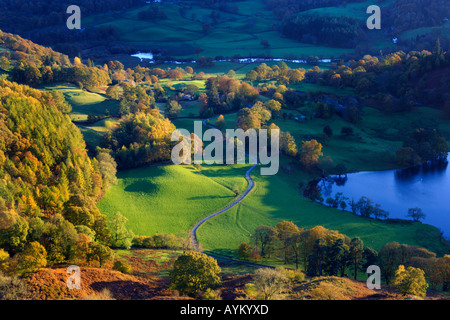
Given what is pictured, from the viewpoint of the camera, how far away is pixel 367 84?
132 meters

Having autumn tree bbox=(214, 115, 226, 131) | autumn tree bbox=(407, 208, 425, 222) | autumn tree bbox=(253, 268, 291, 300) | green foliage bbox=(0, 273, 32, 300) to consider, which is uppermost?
autumn tree bbox=(214, 115, 226, 131)

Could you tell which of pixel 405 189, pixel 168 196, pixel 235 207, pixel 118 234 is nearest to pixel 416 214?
pixel 405 189

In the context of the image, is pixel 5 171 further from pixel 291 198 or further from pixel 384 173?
pixel 384 173

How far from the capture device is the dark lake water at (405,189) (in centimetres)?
7756

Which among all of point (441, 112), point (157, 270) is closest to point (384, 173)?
→ point (441, 112)

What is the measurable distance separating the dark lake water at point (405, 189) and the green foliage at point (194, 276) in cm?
4939

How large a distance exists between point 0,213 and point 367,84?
119m

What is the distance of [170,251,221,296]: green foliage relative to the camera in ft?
130
